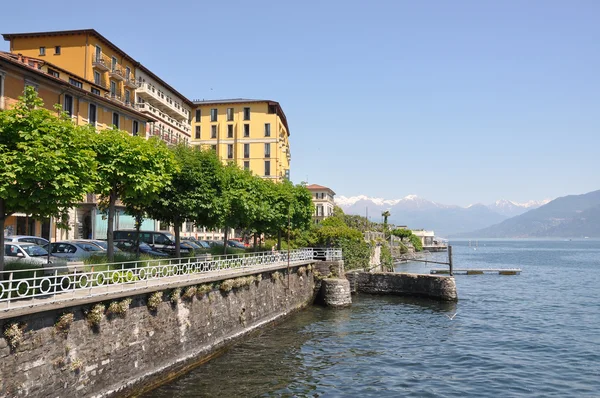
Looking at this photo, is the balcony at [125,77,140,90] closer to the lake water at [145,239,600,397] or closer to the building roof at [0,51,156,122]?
the building roof at [0,51,156,122]

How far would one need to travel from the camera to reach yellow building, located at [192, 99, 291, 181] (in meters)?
82.2

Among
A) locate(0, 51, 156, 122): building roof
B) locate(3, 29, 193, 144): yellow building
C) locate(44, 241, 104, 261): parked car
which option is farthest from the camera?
locate(3, 29, 193, 144): yellow building

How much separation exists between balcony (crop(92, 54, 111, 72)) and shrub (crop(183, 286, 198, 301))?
122ft

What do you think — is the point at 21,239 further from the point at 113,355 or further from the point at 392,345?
the point at 392,345

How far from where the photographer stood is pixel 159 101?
213 ft

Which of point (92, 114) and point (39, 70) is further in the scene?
point (92, 114)

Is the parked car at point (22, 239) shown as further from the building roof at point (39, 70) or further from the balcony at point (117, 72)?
the balcony at point (117, 72)

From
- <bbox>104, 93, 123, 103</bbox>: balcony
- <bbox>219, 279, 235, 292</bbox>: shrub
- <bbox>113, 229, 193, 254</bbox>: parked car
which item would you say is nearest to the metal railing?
<bbox>219, 279, 235, 292</bbox>: shrub

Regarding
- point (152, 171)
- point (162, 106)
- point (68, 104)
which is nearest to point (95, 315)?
point (152, 171)

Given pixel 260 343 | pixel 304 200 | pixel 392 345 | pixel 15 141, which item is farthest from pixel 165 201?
pixel 304 200

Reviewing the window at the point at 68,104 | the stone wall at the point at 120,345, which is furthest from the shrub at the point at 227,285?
the window at the point at 68,104

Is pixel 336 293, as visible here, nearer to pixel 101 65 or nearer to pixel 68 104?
pixel 68 104

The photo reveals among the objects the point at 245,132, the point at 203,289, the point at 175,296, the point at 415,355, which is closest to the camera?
the point at 175,296

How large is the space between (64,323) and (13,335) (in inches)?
76.9
